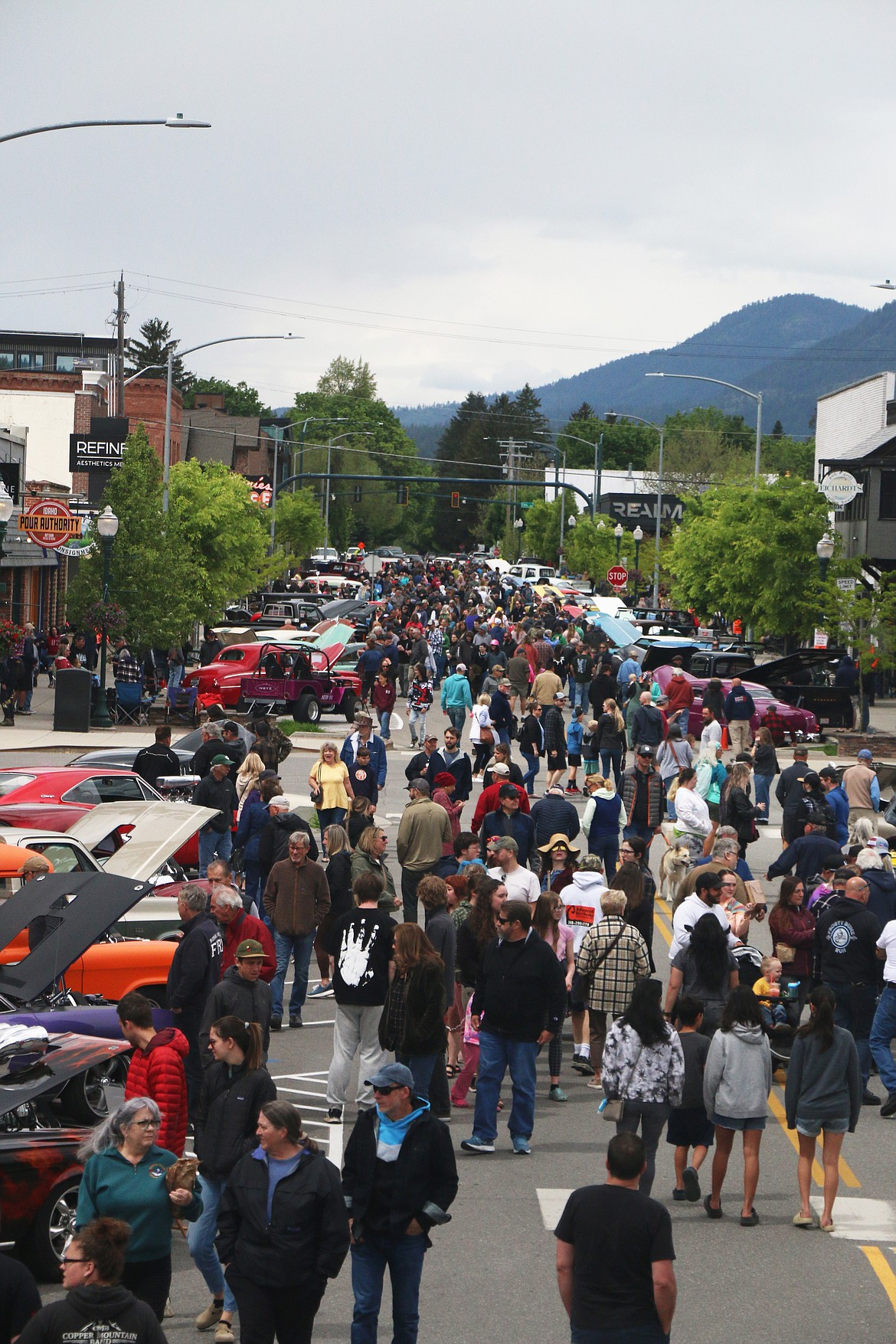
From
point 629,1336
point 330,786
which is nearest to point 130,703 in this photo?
point 330,786

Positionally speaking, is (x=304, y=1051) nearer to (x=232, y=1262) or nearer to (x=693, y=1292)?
(x=693, y=1292)

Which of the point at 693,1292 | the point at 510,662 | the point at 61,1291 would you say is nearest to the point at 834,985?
the point at 693,1292

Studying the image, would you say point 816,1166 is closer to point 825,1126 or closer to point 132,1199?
point 825,1126

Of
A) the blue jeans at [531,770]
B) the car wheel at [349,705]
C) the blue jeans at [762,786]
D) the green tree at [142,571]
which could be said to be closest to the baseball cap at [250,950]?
the blue jeans at [531,770]

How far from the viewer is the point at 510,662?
108ft

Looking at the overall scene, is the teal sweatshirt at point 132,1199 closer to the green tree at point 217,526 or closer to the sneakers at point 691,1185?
the sneakers at point 691,1185

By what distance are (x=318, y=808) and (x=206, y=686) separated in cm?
1748

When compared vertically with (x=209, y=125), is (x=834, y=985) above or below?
below

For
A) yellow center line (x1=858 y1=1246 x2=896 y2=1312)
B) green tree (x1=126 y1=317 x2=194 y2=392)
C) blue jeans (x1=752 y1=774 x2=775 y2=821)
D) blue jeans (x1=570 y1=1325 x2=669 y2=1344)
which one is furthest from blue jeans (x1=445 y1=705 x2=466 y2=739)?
green tree (x1=126 y1=317 x2=194 y2=392)

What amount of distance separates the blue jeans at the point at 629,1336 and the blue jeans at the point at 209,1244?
83.1 inches

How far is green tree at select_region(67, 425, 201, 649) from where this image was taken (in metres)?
34.9

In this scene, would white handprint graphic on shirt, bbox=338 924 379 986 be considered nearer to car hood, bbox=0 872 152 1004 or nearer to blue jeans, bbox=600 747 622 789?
car hood, bbox=0 872 152 1004

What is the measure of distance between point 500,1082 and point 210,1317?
2991 millimetres

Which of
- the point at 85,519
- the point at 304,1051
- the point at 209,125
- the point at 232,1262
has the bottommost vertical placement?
the point at 304,1051
